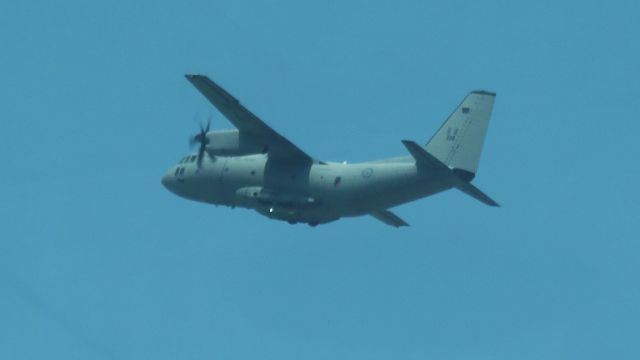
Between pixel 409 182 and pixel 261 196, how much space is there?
6.79m

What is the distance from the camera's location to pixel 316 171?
7938 centimetres

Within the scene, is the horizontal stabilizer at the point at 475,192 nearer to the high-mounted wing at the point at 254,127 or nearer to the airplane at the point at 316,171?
the airplane at the point at 316,171

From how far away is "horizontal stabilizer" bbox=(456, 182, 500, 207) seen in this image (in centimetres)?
7804

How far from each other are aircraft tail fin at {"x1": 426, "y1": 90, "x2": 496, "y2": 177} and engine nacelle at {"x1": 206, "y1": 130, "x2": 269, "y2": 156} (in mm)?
7309

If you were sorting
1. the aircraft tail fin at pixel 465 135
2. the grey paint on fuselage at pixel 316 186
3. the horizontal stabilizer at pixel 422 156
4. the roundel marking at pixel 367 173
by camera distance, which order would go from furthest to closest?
the aircraft tail fin at pixel 465 135, the roundel marking at pixel 367 173, the grey paint on fuselage at pixel 316 186, the horizontal stabilizer at pixel 422 156

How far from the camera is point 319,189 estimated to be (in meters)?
78.4

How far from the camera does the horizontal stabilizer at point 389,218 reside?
8712 cm

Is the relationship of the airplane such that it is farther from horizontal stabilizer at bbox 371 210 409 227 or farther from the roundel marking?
horizontal stabilizer at bbox 371 210 409 227

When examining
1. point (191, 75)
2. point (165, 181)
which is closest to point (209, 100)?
point (191, 75)

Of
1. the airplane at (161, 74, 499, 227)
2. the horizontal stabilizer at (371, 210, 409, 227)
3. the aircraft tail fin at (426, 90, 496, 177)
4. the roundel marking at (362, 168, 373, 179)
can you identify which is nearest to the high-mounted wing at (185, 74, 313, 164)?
the airplane at (161, 74, 499, 227)

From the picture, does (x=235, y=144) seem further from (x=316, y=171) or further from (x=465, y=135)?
(x=465, y=135)

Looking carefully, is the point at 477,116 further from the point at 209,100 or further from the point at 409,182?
the point at 209,100

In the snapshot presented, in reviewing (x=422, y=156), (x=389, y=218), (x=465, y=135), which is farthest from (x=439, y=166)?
(x=389, y=218)

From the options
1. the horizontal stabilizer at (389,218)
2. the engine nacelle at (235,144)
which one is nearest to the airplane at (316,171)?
the engine nacelle at (235,144)
